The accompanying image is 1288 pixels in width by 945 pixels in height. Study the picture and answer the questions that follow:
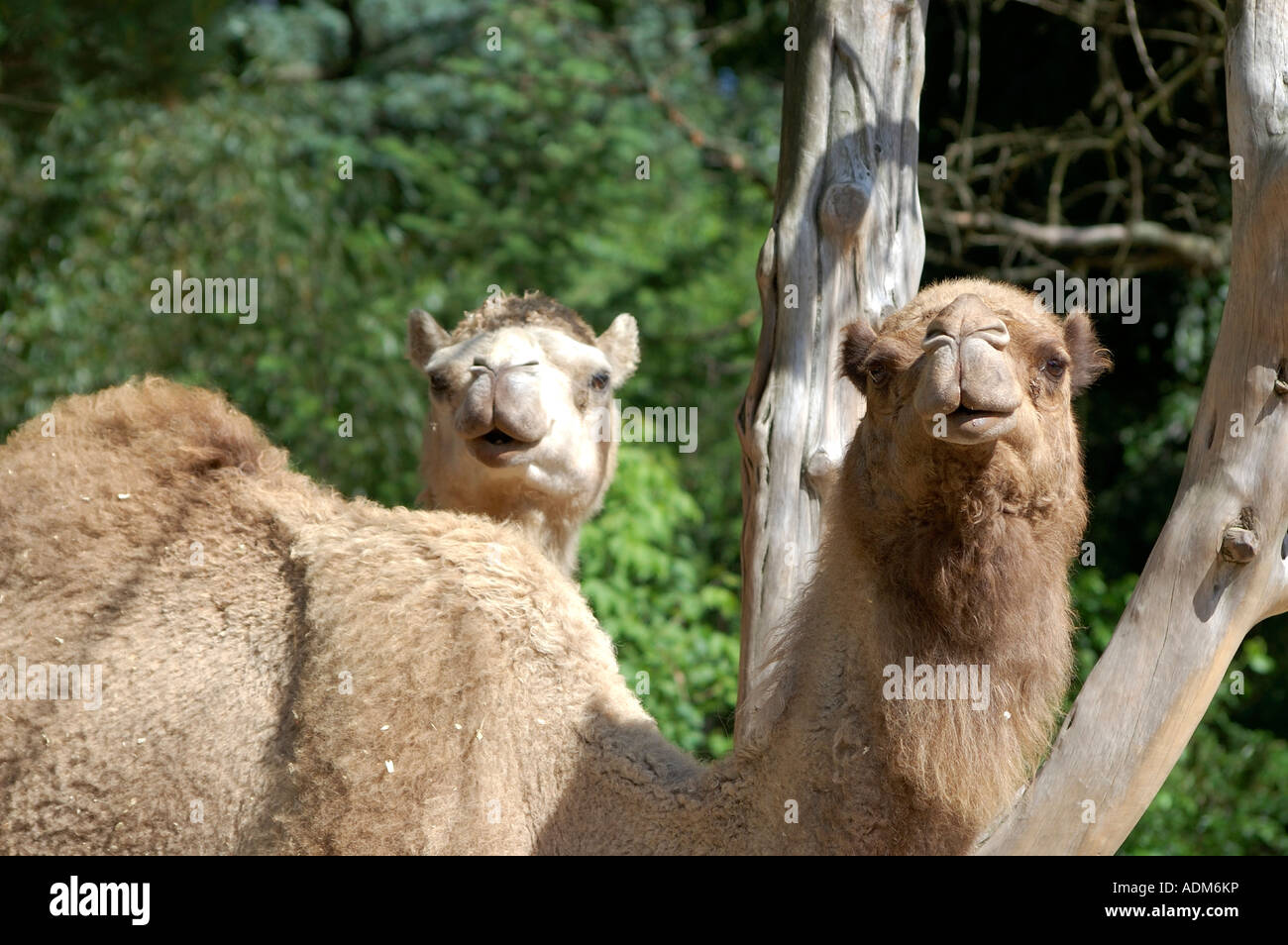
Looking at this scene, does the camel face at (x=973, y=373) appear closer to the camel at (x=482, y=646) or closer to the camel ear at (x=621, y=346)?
the camel at (x=482, y=646)

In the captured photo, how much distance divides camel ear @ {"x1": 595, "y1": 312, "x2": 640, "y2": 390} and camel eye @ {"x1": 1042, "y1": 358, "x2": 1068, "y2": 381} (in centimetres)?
294

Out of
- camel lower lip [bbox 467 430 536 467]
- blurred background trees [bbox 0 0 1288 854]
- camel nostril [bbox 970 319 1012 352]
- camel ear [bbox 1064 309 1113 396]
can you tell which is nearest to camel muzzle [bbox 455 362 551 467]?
camel lower lip [bbox 467 430 536 467]

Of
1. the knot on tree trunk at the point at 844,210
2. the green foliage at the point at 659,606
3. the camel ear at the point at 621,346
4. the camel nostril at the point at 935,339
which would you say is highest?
the knot on tree trunk at the point at 844,210

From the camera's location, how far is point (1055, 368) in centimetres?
291

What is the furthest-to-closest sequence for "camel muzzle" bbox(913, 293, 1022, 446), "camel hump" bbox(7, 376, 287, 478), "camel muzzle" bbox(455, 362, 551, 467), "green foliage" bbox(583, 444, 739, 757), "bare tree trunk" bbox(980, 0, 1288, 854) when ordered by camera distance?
1. "green foliage" bbox(583, 444, 739, 757)
2. "camel muzzle" bbox(455, 362, 551, 467)
3. "camel hump" bbox(7, 376, 287, 478)
4. "bare tree trunk" bbox(980, 0, 1288, 854)
5. "camel muzzle" bbox(913, 293, 1022, 446)

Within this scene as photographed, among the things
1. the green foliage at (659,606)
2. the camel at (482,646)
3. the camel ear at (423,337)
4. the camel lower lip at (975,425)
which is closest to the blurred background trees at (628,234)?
the green foliage at (659,606)

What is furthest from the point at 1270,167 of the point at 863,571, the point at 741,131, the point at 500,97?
the point at 741,131

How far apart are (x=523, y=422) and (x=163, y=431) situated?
3.73 ft

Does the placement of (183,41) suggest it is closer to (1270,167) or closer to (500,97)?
(500,97)

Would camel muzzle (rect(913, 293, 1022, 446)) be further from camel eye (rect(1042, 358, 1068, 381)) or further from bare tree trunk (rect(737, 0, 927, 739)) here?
bare tree trunk (rect(737, 0, 927, 739))

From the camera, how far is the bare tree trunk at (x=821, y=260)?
4.25 metres

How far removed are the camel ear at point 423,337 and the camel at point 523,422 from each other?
5 cm

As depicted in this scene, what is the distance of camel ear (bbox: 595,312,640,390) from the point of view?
5.75m
